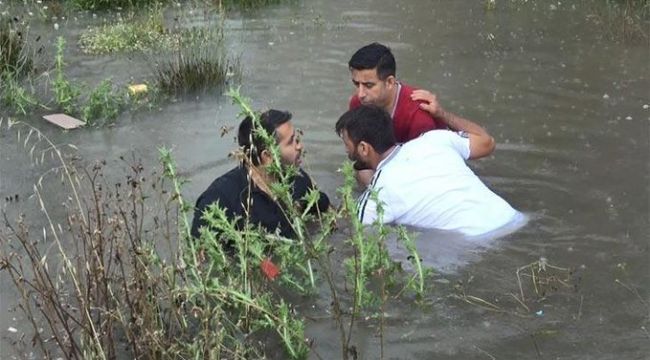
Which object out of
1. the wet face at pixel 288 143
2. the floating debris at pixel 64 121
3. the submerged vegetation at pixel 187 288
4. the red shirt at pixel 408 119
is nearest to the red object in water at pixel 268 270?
the submerged vegetation at pixel 187 288

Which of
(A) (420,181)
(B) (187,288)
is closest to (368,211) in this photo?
(A) (420,181)

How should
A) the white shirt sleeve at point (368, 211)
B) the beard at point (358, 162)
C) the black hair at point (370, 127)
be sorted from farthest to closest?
Answer: the beard at point (358, 162) → the black hair at point (370, 127) → the white shirt sleeve at point (368, 211)

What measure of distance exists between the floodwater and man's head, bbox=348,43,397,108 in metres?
0.84

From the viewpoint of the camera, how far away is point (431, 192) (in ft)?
18.2

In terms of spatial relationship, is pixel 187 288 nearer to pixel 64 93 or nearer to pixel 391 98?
pixel 391 98

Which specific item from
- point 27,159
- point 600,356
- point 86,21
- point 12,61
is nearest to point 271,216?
point 600,356

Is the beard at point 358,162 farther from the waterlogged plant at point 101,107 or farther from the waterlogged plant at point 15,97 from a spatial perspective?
the waterlogged plant at point 15,97

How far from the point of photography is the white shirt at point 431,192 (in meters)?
5.51

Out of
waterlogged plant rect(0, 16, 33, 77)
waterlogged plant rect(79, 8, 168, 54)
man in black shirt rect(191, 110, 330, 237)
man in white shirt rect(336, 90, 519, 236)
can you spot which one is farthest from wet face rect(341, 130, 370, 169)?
waterlogged plant rect(79, 8, 168, 54)

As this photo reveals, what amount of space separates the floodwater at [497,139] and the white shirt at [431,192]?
0.17 meters

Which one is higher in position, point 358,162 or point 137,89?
point 358,162

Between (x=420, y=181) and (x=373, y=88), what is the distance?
3.38 feet

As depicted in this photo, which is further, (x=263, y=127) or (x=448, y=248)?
(x=448, y=248)

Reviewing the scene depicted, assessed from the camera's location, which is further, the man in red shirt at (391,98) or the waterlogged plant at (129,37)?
the waterlogged plant at (129,37)
